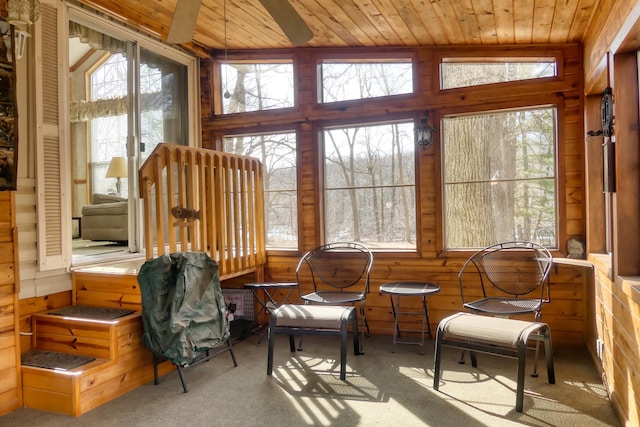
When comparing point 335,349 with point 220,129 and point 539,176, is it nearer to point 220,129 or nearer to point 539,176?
point 539,176

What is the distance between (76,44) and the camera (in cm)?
559

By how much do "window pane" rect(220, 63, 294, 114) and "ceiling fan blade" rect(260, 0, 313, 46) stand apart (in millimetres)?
1889

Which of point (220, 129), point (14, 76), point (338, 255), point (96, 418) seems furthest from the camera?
point (220, 129)

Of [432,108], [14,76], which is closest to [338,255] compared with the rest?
[432,108]

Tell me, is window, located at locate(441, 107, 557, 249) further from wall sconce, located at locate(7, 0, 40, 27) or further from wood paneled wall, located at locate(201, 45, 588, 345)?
wall sconce, located at locate(7, 0, 40, 27)

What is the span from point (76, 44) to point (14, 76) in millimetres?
3110

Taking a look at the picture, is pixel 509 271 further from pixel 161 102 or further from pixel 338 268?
pixel 161 102

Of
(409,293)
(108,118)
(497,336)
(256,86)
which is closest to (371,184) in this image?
(409,293)

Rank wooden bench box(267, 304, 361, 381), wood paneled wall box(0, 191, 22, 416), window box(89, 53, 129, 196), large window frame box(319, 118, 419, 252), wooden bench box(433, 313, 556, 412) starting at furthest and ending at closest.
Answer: window box(89, 53, 129, 196)
large window frame box(319, 118, 419, 252)
wooden bench box(267, 304, 361, 381)
wood paneled wall box(0, 191, 22, 416)
wooden bench box(433, 313, 556, 412)

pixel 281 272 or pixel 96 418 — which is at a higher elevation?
pixel 281 272

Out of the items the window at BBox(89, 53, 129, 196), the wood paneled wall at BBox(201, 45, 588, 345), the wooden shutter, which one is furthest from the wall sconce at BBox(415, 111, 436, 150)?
the wooden shutter

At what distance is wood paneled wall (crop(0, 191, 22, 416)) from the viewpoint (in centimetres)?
279

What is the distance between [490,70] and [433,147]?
772mm

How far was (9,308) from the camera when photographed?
9.35 feet
